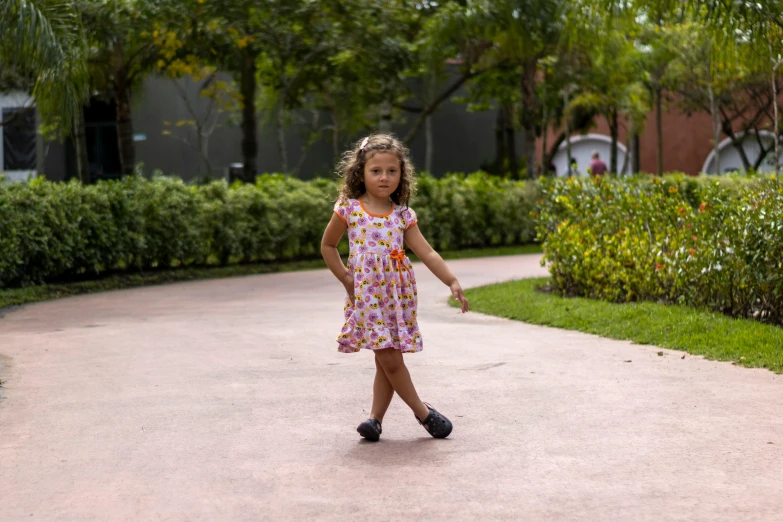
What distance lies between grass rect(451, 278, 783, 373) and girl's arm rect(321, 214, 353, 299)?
317 centimetres

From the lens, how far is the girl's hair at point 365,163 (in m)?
5.27

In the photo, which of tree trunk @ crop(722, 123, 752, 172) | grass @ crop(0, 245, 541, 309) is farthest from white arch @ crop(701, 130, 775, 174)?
grass @ crop(0, 245, 541, 309)

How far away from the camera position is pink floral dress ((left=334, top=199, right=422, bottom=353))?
16.8ft

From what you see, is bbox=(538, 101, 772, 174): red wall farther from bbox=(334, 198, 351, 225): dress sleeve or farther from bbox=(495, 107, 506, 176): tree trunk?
bbox=(334, 198, 351, 225): dress sleeve

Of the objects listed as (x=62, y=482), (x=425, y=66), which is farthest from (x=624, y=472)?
(x=425, y=66)

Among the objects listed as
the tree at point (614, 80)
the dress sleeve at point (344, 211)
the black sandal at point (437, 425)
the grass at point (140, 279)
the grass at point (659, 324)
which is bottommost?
the grass at point (140, 279)

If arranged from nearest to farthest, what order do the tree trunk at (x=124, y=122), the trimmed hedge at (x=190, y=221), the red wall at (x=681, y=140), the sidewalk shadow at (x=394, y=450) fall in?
the sidewalk shadow at (x=394, y=450) < the trimmed hedge at (x=190, y=221) < the tree trunk at (x=124, y=122) < the red wall at (x=681, y=140)

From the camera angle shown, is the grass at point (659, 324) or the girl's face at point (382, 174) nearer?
the girl's face at point (382, 174)

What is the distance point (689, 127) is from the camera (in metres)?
40.2

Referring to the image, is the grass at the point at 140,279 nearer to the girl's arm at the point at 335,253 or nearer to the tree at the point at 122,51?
the tree at the point at 122,51

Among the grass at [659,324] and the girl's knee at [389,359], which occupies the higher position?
the girl's knee at [389,359]

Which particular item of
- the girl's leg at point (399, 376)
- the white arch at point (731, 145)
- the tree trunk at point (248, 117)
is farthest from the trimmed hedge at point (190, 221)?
the white arch at point (731, 145)

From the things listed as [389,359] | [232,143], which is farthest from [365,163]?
[232,143]

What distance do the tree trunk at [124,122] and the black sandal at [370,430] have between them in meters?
14.3
